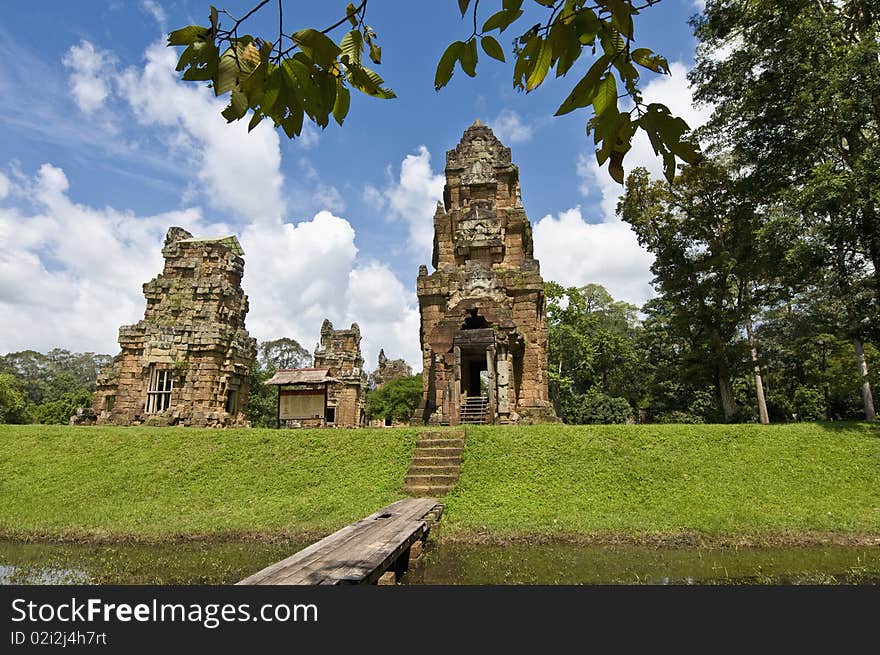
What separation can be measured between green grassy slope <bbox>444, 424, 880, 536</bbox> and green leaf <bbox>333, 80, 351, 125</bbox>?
786 centimetres

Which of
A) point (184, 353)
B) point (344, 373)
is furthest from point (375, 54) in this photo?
point (344, 373)

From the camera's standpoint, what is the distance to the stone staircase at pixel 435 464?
418 inches

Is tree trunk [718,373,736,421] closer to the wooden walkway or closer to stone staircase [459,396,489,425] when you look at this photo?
stone staircase [459,396,489,425]

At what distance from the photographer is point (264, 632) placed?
104 inches

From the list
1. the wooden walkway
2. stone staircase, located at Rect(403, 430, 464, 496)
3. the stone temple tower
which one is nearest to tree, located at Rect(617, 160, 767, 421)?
the stone temple tower

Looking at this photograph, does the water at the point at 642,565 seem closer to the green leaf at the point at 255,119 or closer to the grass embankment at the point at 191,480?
the grass embankment at the point at 191,480

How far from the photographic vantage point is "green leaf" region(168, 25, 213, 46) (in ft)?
5.06

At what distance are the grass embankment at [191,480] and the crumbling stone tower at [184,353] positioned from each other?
4.74 metres

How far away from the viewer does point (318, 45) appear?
160cm

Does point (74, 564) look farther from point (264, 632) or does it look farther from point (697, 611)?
point (697, 611)

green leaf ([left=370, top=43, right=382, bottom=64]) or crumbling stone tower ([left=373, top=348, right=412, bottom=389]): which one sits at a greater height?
crumbling stone tower ([left=373, top=348, right=412, bottom=389])

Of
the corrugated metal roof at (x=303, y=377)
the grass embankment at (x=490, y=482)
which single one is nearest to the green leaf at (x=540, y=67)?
the grass embankment at (x=490, y=482)

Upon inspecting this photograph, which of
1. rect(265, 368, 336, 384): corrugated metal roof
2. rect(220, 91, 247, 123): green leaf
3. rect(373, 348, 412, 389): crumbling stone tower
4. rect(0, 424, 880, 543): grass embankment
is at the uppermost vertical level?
rect(373, 348, 412, 389): crumbling stone tower

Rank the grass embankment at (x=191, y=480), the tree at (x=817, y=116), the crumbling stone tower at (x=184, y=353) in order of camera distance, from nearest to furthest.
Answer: the grass embankment at (x=191, y=480) → the tree at (x=817, y=116) → the crumbling stone tower at (x=184, y=353)
